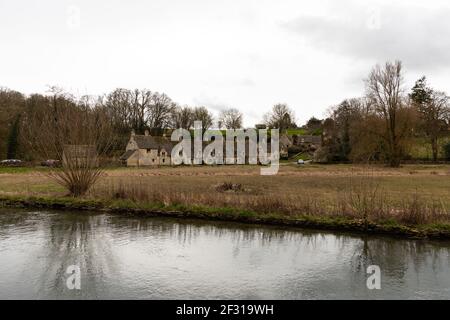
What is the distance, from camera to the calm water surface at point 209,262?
8.97m

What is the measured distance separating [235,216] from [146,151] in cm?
6045

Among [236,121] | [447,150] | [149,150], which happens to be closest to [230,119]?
[236,121]

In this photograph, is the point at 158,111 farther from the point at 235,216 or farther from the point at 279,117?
the point at 235,216

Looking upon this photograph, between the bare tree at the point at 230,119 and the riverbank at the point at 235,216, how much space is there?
263ft

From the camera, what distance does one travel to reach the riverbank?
14289mm

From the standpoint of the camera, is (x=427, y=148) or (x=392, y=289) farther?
(x=427, y=148)

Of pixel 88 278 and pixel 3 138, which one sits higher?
pixel 3 138

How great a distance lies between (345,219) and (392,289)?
20.8 ft

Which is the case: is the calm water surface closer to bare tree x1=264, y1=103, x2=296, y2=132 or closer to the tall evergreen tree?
the tall evergreen tree

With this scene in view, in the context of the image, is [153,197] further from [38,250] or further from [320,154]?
[320,154]

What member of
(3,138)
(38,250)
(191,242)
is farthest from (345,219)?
(3,138)

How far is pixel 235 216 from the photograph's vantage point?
17.2 metres

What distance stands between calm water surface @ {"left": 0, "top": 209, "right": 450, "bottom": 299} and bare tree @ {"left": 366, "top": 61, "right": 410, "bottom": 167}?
39.5 metres
